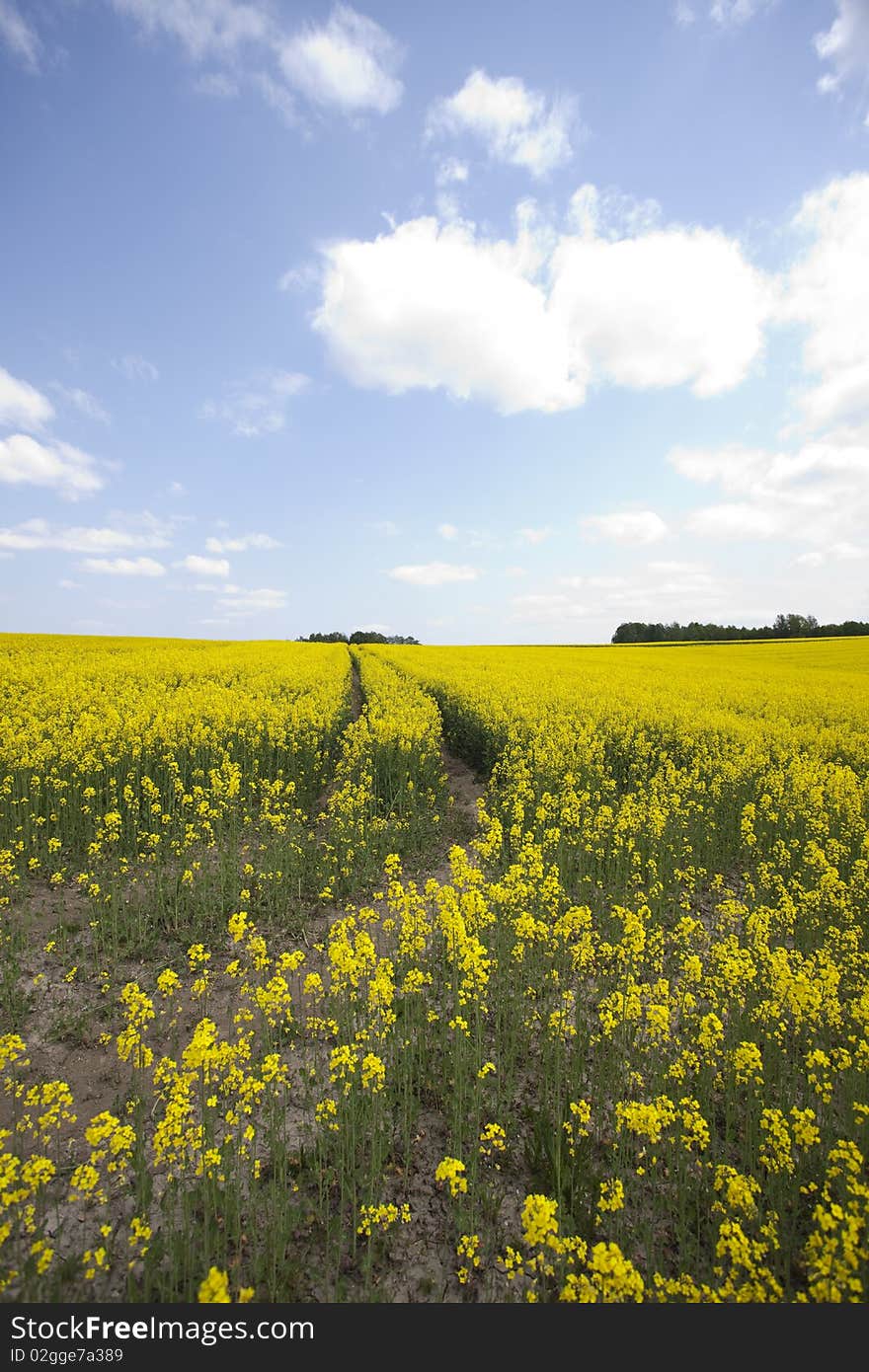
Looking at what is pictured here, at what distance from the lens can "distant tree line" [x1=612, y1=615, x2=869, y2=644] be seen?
75625 mm

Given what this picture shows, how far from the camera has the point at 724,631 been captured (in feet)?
281

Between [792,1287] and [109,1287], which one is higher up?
[109,1287]

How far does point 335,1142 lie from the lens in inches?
149

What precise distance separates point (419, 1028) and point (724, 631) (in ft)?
306

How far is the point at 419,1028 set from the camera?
485cm

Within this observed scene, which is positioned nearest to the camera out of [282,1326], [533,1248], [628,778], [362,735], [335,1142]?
[282,1326]

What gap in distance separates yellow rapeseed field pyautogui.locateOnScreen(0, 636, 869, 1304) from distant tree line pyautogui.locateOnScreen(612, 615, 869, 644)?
7787cm

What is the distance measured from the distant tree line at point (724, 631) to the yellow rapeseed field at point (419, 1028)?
255 ft

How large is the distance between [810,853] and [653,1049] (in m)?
5.02

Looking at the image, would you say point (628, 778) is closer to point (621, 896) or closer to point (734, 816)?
point (734, 816)

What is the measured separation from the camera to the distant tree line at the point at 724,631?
75625mm

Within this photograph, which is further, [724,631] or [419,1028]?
[724,631]

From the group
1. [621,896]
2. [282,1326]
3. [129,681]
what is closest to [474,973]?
[282,1326]

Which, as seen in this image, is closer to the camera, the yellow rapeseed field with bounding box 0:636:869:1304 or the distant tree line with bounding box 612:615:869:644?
the yellow rapeseed field with bounding box 0:636:869:1304
